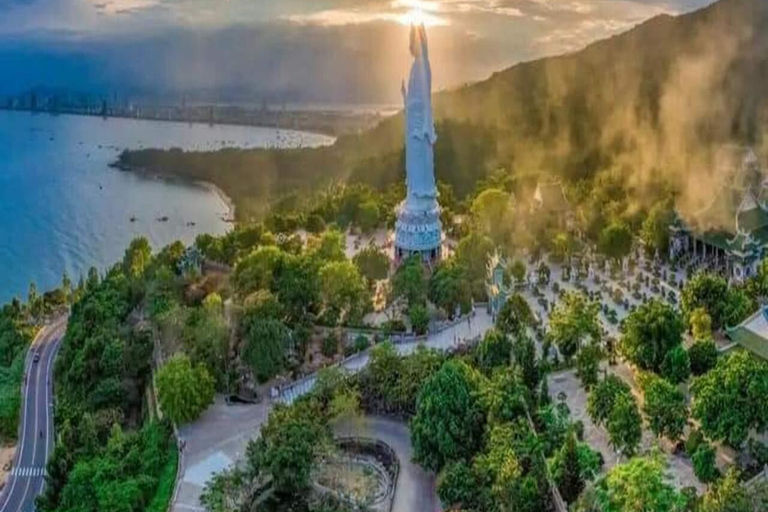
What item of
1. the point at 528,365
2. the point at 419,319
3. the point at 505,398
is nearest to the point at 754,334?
the point at 528,365

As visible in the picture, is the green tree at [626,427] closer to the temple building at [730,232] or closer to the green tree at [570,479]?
the green tree at [570,479]

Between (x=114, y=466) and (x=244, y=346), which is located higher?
(x=244, y=346)

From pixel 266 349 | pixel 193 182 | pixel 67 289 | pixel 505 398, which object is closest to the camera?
pixel 505 398

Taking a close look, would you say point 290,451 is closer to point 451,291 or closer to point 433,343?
point 433,343

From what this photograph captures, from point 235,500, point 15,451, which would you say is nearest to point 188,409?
point 235,500

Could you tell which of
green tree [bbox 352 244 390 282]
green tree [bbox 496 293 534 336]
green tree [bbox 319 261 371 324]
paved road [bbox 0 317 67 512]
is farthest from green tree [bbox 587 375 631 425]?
paved road [bbox 0 317 67 512]

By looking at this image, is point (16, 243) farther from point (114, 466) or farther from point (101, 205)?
point (114, 466)
